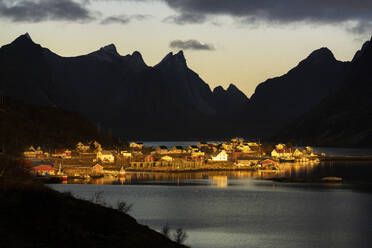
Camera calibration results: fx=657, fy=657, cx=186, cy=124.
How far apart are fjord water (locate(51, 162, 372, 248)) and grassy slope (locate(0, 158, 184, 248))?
1290cm

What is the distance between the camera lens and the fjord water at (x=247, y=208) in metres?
47.8

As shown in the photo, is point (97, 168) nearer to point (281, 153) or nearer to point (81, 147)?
point (81, 147)

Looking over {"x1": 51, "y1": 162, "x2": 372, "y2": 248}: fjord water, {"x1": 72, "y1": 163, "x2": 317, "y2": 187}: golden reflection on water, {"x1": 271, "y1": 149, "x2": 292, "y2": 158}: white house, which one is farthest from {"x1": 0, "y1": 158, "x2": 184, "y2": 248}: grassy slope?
{"x1": 271, "y1": 149, "x2": 292, "y2": 158}: white house

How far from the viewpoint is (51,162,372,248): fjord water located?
47750 mm

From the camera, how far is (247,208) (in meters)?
67.0

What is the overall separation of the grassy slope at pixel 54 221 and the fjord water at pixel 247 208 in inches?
508

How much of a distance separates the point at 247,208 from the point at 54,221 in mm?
40047

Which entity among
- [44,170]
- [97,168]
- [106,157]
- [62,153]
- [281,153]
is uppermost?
[281,153]

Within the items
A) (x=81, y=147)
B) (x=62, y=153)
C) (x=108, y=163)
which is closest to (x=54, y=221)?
(x=108, y=163)

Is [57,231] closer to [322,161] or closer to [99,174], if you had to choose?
[99,174]

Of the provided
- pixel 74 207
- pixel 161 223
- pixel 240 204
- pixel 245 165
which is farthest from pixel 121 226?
pixel 245 165

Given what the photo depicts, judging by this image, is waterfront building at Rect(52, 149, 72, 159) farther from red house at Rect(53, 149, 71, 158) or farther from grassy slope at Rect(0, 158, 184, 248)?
grassy slope at Rect(0, 158, 184, 248)

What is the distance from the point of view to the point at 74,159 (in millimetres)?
125562

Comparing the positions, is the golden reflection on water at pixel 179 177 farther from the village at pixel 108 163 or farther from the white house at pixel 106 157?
the white house at pixel 106 157
